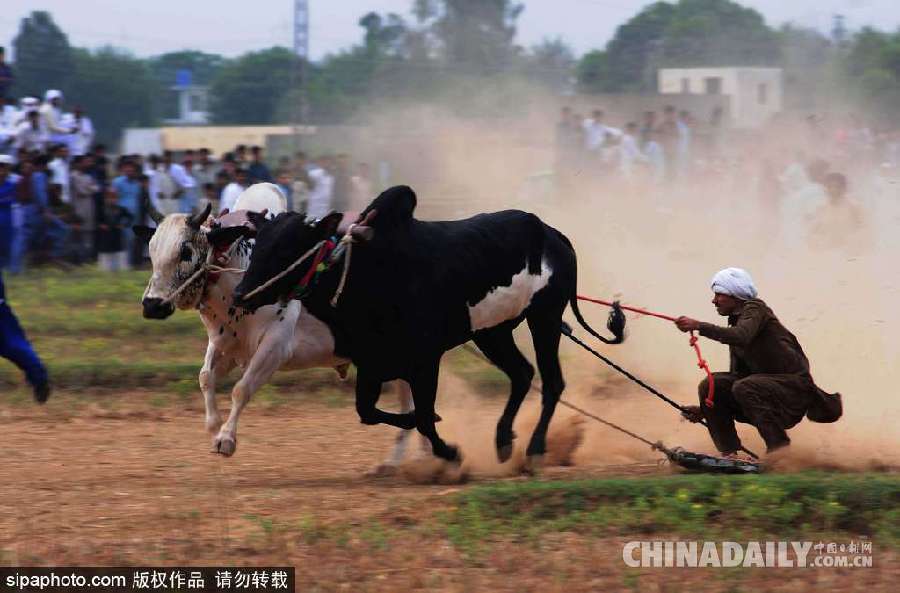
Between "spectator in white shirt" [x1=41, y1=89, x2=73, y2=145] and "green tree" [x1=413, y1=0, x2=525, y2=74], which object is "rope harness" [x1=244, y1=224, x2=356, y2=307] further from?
"green tree" [x1=413, y1=0, x2=525, y2=74]

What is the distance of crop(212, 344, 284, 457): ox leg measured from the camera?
814cm

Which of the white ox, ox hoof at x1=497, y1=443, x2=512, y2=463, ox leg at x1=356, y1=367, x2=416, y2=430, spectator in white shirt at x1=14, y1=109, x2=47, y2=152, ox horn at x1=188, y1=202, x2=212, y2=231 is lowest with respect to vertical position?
ox hoof at x1=497, y1=443, x2=512, y2=463

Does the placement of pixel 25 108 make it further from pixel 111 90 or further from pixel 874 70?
pixel 874 70

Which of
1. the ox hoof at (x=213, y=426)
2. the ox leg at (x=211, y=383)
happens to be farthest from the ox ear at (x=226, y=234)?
the ox hoof at (x=213, y=426)

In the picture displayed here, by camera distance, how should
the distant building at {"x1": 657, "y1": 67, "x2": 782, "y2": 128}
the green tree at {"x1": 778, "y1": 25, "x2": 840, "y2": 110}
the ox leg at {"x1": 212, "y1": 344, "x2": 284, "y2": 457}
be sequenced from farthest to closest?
the green tree at {"x1": 778, "y1": 25, "x2": 840, "y2": 110} → the distant building at {"x1": 657, "y1": 67, "x2": 782, "y2": 128} → the ox leg at {"x1": 212, "y1": 344, "x2": 284, "y2": 457}

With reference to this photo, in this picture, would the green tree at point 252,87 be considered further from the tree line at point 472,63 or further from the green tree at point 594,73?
the green tree at point 594,73

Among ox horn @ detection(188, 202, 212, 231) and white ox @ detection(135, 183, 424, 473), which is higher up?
ox horn @ detection(188, 202, 212, 231)

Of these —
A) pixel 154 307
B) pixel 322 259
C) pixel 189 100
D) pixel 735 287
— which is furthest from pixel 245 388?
pixel 189 100

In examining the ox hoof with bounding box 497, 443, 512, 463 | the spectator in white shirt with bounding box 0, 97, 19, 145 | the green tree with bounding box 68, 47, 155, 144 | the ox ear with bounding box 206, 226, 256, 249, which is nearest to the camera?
the ox ear with bounding box 206, 226, 256, 249

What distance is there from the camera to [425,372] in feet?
26.7

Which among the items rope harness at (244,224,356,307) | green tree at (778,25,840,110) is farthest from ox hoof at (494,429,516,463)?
green tree at (778,25,840,110)

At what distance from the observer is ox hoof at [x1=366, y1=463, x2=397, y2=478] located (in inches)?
338

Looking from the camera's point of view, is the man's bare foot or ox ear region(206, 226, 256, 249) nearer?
the man's bare foot

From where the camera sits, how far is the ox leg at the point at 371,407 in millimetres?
8289
